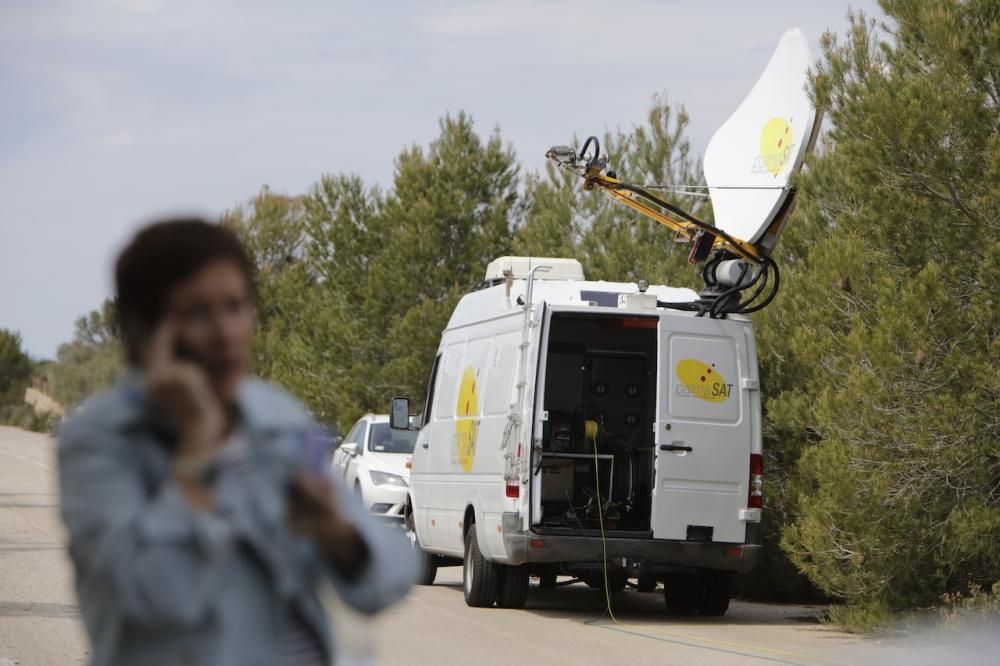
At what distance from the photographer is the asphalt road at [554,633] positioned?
34.2 feet

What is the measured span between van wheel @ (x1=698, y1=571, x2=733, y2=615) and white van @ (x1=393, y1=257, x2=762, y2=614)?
0.02 m

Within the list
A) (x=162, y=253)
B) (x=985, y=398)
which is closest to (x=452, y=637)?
(x=985, y=398)

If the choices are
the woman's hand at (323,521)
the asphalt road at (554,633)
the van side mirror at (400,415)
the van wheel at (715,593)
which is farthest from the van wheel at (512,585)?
the woman's hand at (323,521)

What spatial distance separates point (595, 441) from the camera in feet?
45.1

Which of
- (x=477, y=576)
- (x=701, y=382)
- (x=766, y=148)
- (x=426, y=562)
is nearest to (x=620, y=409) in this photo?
(x=701, y=382)

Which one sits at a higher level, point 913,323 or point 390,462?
point 913,323

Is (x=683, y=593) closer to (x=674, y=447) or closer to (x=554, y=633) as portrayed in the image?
(x=674, y=447)

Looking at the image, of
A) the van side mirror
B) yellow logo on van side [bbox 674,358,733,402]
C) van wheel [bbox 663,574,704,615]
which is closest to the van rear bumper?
yellow logo on van side [bbox 674,358,733,402]

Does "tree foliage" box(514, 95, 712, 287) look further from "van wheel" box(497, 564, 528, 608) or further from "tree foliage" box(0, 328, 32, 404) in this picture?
"tree foliage" box(0, 328, 32, 404)

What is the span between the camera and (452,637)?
11.4m

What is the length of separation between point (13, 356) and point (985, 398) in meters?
68.8

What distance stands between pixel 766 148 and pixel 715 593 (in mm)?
4303

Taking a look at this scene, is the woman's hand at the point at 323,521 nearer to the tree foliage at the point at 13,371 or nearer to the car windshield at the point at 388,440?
the car windshield at the point at 388,440

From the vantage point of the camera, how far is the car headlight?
2023 cm
